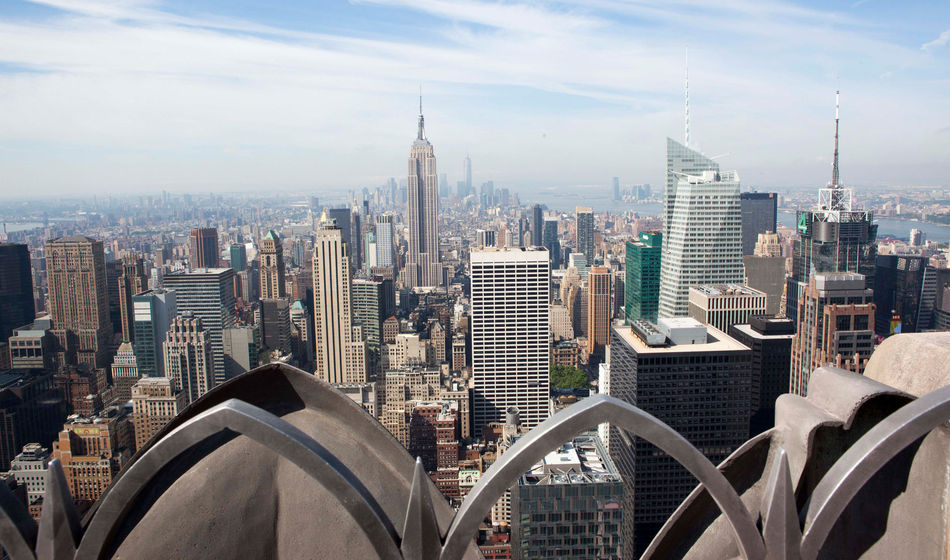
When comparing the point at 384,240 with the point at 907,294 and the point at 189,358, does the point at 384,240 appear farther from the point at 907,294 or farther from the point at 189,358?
the point at 907,294

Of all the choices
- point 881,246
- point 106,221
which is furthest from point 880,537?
point 106,221

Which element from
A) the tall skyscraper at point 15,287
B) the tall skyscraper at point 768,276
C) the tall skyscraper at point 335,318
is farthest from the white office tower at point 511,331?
the tall skyscraper at point 15,287

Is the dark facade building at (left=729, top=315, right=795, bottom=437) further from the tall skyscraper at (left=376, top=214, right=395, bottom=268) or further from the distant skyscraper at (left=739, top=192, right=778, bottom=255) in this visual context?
the tall skyscraper at (left=376, top=214, right=395, bottom=268)

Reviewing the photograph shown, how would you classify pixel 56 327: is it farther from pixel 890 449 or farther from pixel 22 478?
pixel 890 449

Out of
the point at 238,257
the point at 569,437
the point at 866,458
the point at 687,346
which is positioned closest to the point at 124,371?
the point at 687,346

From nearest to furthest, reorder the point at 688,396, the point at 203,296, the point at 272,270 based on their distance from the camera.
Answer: the point at 688,396
the point at 203,296
the point at 272,270

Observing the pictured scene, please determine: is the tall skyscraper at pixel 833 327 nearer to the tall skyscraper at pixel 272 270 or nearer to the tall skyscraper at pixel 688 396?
the tall skyscraper at pixel 688 396

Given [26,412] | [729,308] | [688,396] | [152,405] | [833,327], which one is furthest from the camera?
[729,308]
